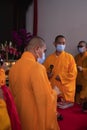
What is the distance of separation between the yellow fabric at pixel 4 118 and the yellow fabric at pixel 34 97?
53cm

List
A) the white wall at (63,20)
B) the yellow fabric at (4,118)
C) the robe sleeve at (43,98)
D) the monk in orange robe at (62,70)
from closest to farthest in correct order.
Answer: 1. the yellow fabric at (4,118)
2. the robe sleeve at (43,98)
3. the monk in orange robe at (62,70)
4. the white wall at (63,20)

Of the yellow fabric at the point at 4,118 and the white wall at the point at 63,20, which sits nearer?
the yellow fabric at the point at 4,118

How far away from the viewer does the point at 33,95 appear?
2.24 m

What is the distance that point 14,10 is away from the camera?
560 centimetres

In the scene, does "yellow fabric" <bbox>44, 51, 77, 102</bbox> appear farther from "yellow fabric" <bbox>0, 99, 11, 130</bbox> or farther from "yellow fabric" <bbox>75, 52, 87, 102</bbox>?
"yellow fabric" <bbox>0, 99, 11, 130</bbox>

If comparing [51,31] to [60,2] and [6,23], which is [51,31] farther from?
[6,23]

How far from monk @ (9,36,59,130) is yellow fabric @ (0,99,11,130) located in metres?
0.53

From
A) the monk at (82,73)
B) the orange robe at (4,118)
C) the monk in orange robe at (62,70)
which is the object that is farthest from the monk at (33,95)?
the monk at (82,73)

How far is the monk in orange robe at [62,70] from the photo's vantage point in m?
4.19

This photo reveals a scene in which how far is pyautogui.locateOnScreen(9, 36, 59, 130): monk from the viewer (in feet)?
7.22

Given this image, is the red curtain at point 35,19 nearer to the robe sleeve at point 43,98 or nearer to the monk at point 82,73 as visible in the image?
the monk at point 82,73

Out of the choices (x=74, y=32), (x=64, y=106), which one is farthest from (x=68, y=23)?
(x=64, y=106)

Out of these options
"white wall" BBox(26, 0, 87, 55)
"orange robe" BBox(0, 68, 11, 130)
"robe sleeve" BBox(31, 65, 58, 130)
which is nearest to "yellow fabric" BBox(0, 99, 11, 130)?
"orange robe" BBox(0, 68, 11, 130)

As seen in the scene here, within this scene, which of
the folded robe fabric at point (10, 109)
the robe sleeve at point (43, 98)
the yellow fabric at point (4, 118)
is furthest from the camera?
the robe sleeve at point (43, 98)
